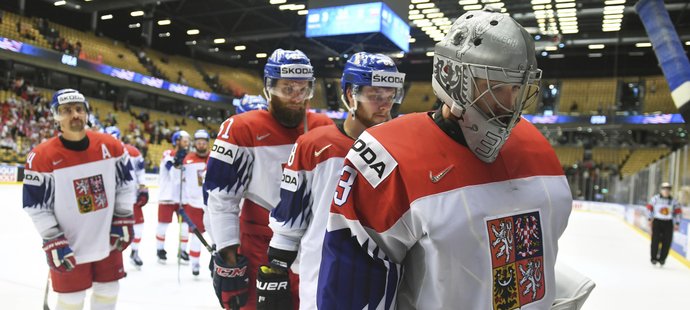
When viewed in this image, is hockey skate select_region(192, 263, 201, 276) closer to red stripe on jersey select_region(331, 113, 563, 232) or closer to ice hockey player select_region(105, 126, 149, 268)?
ice hockey player select_region(105, 126, 149, 268)

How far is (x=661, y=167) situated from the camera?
1178cm

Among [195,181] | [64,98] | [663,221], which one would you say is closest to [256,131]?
[64,98]

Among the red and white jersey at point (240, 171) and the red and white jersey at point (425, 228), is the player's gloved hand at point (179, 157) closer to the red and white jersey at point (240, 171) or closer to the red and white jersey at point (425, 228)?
the red and white jersey at point (240, 171)

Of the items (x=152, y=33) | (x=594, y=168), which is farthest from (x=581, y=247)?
(x=152, y=33)

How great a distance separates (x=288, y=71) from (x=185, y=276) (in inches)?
156

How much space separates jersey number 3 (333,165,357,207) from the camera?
1180 millimetres

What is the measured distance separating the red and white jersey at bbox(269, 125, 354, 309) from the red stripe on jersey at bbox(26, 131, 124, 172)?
5.67 ft

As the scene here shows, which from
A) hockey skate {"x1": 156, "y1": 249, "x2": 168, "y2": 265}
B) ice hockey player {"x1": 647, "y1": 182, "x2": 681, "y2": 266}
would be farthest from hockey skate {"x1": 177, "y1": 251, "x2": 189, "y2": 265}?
ice hockey player {"x1": 647, "y1": 182, "x2": 681, "y2": 266}

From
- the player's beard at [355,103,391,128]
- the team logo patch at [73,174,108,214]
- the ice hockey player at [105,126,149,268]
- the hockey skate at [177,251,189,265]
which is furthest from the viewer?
the hockey skate at [177,251,189,265]

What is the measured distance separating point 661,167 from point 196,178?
968cm

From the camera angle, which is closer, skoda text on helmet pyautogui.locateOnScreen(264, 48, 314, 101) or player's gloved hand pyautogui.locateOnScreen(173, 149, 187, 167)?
skoda text on helmet pyautogui.locateOnScreen(264, 48, 314, 101)

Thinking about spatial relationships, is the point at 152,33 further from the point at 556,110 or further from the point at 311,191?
the point at 311,191

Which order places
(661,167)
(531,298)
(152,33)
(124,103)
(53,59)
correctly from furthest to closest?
1. (152,33)
2. (124,103)
3. (53,59)
4. (661,167)
5. (531,298)

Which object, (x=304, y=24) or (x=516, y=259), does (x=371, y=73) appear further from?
(x=304, y=24)
